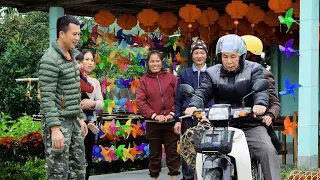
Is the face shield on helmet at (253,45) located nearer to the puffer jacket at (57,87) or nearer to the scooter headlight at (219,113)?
the scooter headlight at (219,113)

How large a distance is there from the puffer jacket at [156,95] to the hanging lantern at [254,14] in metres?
3.04

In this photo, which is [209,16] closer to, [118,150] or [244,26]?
[244,26]

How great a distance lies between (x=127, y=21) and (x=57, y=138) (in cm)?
611

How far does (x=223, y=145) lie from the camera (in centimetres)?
439

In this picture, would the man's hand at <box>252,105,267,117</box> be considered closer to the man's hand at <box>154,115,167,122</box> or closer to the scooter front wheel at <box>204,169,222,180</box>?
the scooter front wheel at <box>204,169,222,180</box>

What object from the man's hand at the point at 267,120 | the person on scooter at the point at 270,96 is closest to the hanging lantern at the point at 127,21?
the person on scooter at the point at 270,96

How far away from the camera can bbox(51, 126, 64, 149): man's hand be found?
16.9 feet

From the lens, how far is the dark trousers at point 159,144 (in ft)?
24.6

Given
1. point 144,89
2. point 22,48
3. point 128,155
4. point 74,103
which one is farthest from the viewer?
point 22,48

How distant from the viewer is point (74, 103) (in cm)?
534

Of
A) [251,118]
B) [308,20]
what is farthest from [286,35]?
[251,118]

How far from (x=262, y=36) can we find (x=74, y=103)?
279 inches

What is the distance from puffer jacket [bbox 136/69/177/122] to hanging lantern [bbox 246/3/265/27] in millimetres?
3038

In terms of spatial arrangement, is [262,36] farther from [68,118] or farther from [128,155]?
[68,118]
